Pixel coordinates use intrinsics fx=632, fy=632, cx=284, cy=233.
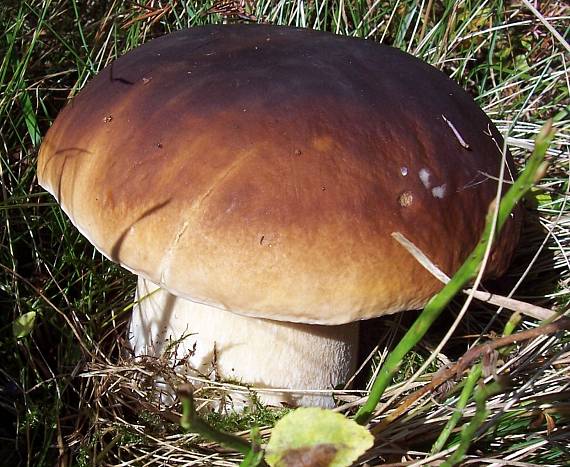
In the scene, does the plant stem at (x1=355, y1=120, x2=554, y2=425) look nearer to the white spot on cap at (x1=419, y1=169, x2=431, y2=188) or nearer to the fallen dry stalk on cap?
the fallen dry stalk on cap

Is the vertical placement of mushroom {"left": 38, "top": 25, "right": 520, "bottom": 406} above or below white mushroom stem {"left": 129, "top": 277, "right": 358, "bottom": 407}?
above

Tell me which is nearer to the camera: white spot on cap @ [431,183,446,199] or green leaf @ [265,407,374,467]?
green leaf @ [265,407,374,467]

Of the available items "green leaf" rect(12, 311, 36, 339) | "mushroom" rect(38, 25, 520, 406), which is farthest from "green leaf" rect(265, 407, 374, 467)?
"green leaf" rect(12, 311, 36, 339)

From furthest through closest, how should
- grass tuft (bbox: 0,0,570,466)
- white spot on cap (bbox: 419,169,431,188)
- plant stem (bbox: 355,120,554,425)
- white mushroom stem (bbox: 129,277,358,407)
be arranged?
1. white mushroom stem (bbox: 129,277,358,407)
2. grass tuft (bbox: 0,0,570,466)
3. white spot on cap (bbox: 419,169,431,188)
4. plant stem (bbox: 355,120,554,425)

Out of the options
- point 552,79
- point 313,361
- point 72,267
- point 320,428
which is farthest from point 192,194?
point 552,79

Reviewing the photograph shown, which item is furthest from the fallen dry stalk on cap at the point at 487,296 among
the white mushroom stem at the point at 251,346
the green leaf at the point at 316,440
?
the white mushroom stem at the point at 251,346

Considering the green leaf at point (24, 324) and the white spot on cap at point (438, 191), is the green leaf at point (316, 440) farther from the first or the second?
the green leaf at point (24, 324)
